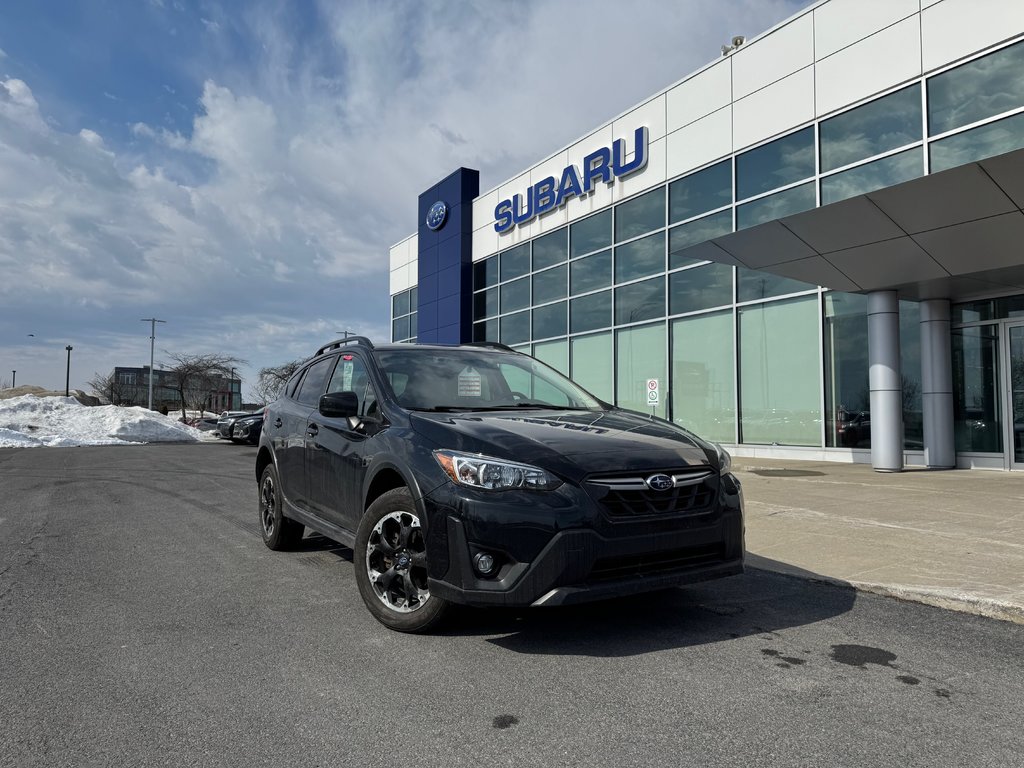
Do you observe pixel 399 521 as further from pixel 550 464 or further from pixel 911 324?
pixel 911 324

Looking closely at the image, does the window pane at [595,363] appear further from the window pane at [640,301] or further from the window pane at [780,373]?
the window pane at [780,373]

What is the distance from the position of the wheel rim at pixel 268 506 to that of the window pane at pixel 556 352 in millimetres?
15564

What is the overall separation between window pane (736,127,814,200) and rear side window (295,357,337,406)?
41.1 ft

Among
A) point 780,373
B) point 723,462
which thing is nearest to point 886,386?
point 780,373

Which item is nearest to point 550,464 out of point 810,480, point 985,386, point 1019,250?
point 810,480

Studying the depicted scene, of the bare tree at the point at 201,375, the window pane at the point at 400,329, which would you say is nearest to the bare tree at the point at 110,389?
the bare tree at the point at 201,375

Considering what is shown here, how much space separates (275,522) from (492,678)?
352 cm

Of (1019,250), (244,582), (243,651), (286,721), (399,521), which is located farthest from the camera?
(1019,250)

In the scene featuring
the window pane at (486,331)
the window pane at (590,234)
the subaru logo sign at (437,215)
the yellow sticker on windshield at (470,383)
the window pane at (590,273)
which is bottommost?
the yellow sticker on windshield at (470,383)

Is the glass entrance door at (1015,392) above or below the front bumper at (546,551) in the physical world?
above

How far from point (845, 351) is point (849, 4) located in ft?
22.3

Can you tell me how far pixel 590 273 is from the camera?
2117 centimetres

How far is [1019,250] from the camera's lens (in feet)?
33.9

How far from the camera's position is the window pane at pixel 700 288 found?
1691cm
